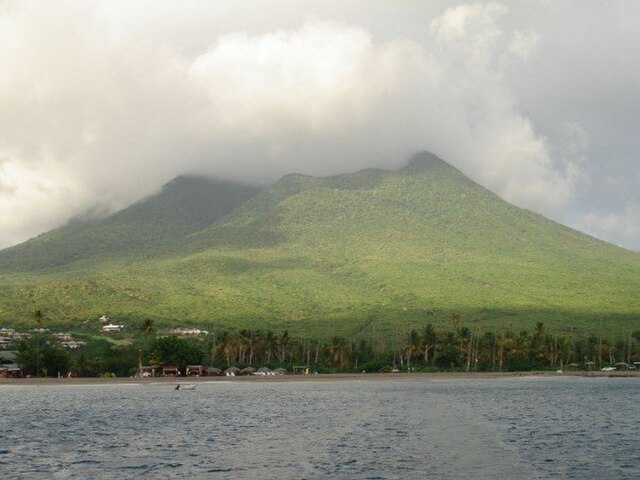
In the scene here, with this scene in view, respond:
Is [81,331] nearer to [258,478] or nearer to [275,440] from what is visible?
[275,440]

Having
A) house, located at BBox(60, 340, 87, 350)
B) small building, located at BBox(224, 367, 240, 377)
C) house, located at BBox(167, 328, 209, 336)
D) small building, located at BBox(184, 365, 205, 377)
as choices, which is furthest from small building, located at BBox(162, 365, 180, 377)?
house, located at BBox(167, 328, 209, 336)

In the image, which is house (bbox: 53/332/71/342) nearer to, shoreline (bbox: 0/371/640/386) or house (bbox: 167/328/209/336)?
house (bbox: 167/328/209/336)

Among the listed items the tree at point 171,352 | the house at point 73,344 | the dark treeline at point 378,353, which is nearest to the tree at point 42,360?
the dark treeline at point 378,353

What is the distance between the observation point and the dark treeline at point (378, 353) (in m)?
149

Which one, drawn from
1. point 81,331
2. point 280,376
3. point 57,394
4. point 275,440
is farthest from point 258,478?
point 81,331

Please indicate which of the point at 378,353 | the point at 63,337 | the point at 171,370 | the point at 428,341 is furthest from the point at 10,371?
the point at 428,341

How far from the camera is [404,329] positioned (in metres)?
182

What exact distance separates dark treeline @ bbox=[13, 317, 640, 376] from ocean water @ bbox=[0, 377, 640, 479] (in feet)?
201

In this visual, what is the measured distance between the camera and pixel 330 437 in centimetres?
5016

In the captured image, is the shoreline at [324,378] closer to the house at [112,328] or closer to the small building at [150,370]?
the small building at [150,370]

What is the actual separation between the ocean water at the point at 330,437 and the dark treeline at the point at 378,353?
2409 inches

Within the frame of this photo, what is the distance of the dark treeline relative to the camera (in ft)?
490

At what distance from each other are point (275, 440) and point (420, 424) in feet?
40.6

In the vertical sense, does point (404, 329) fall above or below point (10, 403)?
above
